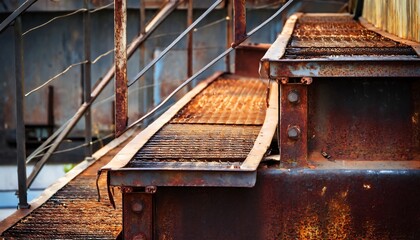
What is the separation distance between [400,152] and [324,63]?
2.27ft

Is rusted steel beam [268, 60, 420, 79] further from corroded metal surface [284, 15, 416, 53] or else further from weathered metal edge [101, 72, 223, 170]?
weathered metal edge [101, 72, 223, 170]

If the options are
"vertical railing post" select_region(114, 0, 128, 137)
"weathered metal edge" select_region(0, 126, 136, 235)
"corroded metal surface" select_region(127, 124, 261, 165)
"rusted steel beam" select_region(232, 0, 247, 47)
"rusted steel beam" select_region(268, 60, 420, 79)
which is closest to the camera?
"rusted steel beam" select_region(268, 60, 420, 79)

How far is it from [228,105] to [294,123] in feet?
9.29

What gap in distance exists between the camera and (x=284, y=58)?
498 centimetres

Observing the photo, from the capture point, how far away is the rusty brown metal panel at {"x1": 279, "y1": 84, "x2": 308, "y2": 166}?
4.75m

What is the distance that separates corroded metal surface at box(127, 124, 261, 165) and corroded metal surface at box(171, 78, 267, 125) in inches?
12.0

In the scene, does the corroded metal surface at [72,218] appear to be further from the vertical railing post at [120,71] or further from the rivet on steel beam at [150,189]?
the rivet on steel beam at [150,189]

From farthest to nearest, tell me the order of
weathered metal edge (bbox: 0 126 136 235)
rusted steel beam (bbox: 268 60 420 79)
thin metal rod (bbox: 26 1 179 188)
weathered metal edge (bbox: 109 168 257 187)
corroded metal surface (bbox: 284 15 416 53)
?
thin metal rod (bbox: 26 1 179 188)
weathered metal edge (bbox: 0 126 136 235)
corroded metal surface (bbox: 284 15 416 53)
rusted steel beam (bbox: 268 60 420 79)
weathered metal edge (bbox: 109 168 257 187)

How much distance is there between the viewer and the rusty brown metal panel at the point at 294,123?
4750mm

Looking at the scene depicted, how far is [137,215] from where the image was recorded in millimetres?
4699

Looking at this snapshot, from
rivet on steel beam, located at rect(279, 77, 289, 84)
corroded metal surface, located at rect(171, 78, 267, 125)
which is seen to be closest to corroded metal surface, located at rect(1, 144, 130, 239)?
corroded metal surface, located at rect(171, 78, 267, 125)

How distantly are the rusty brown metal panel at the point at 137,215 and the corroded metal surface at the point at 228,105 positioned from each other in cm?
176

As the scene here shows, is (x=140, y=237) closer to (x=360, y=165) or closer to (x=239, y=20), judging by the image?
(x=360, y=165)

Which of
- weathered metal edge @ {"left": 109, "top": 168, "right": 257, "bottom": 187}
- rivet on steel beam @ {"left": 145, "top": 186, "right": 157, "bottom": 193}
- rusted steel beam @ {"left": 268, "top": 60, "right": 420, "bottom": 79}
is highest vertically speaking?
rusted steel beam @ {"left": 268, "top": 60, "right": 420, "bottom": 79}
